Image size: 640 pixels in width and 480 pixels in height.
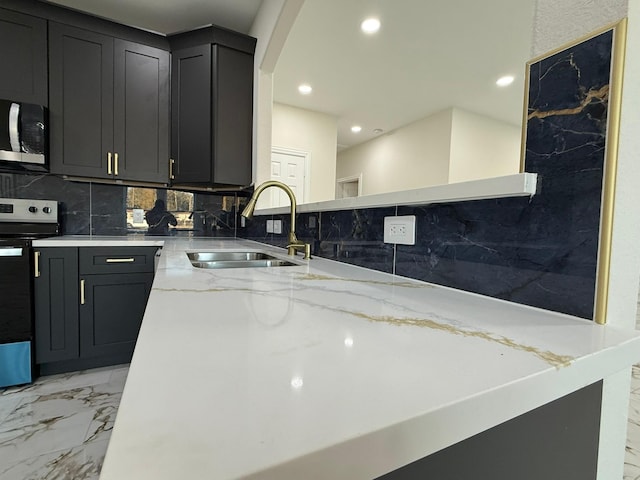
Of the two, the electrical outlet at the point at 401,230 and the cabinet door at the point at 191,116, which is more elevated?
the cabinet door at the point at 191,116

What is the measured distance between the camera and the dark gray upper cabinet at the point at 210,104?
236 centimetres

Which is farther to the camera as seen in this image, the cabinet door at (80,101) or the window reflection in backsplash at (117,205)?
the window reflection in backsplash at (117,205)

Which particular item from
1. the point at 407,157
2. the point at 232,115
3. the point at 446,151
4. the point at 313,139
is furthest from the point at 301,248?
the point at 407,157

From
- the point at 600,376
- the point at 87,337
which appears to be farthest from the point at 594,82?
the point at 87,337

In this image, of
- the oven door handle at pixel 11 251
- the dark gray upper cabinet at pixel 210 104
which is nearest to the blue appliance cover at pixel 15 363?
the oven door handle at pixel 11 251

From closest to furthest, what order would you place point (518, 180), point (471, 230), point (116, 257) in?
point (518, 180)
point (471, 230)
point (116, 257)

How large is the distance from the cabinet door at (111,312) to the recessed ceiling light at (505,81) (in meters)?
4.20

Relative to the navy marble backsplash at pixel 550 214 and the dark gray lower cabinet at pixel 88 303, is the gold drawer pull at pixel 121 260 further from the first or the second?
the navy marble backsplash at pixel 550 214

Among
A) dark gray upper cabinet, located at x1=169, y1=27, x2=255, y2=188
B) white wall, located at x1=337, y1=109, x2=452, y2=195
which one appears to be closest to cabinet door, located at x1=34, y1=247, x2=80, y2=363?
dark gray upper cabinet, located at x1=169, y1=27, x2=255, y2=188

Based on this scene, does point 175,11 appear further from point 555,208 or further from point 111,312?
point 555,208

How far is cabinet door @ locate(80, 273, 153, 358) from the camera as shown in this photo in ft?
6.55

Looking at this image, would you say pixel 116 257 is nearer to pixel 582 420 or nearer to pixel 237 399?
pixel 237 399

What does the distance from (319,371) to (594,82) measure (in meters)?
0.69

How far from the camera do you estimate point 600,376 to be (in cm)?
42
